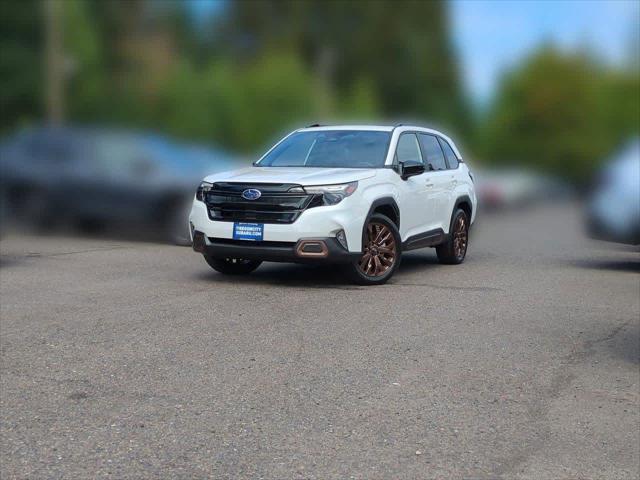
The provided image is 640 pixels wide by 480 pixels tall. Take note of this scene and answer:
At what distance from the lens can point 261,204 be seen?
1016 cm

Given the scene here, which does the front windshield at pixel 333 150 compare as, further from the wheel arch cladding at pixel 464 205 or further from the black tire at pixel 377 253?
the wheel arch cladding at pixel 464 205

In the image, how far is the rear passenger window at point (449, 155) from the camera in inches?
497

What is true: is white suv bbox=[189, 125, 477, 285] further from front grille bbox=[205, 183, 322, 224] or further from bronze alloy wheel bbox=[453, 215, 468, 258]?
bronze alloy wheel bbox=[453, 215, 468, 258]

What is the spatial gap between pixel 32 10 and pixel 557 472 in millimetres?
15199

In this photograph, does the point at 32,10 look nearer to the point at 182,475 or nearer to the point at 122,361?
the point at 122,361

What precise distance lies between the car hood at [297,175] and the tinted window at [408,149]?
693 millimetres

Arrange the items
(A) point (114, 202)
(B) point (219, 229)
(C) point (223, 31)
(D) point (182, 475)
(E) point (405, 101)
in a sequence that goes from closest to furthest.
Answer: (D) point (182, 475) → (B) point (219, 229) → (E) point (405, 101) → (A) point (114, 202) → (C) point (223, 31)

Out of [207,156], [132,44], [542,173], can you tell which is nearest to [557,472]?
[542,173]

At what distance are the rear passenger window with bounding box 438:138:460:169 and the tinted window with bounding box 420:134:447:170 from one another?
0.42ft

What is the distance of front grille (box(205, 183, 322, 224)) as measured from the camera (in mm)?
10055

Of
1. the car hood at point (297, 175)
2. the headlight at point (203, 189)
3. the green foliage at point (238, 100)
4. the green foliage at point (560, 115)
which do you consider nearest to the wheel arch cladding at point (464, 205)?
the car hood at point (297, 175)

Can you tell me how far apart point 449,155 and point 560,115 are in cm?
535

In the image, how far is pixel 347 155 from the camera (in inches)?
442

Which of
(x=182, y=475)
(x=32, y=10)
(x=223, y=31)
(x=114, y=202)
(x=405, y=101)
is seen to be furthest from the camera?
(x=32, y=10)
